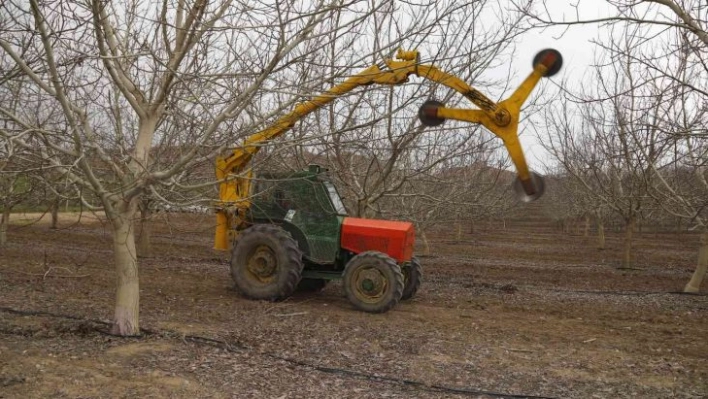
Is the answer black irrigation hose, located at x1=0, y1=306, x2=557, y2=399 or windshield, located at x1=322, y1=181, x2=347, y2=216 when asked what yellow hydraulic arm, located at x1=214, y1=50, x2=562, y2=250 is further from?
windshield, located at x1=322, y1=181, x2=347, y2=216

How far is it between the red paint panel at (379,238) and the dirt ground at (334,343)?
0.86 metres

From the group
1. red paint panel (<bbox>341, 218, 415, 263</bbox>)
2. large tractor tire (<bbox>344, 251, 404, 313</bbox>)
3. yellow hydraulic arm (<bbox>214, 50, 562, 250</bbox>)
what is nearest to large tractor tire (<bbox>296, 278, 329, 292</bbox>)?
red paint panel (<bbox>341, 218, 415, 263</bbox>)

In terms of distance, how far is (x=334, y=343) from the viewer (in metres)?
6.61

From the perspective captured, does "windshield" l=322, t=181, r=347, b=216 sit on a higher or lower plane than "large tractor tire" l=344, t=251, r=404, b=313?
higher

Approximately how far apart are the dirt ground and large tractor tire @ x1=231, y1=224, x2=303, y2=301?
0.82ft

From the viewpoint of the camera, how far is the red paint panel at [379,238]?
28.5 ft

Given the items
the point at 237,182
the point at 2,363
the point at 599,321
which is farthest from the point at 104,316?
the point at 599,321

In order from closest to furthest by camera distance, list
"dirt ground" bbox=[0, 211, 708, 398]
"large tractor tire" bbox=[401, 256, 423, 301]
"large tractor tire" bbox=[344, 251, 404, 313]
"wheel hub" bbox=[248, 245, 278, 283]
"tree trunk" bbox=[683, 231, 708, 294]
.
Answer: "dirt ground" bbox=[0, 211, 708, 398] < "large tractor tire" bbox=[344, 251, 404, 313] < "wheel hub" bbox=[248, 245, 278, 283] < "large tractor tire" bbox=[401, 256, 423, 301] < "tree trunk" bbox=[683, 231, 708, 294]

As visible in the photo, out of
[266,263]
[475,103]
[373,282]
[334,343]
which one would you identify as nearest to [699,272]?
[373,282]

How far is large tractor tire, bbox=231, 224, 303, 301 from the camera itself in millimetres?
8594

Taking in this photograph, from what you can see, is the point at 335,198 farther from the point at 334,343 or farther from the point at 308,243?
the point at 334,343

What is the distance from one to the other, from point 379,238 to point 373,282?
721 millimetres

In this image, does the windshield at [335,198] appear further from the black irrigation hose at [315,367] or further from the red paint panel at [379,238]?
A: the black irrigation hose at [315,367]

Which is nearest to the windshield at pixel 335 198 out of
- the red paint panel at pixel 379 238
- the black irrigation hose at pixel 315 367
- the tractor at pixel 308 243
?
the tractor at pixel 308 243
